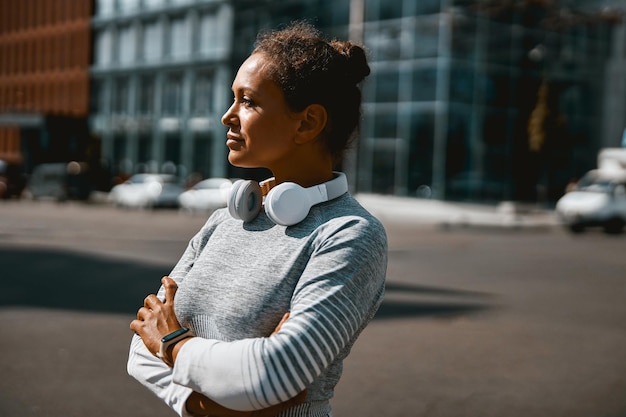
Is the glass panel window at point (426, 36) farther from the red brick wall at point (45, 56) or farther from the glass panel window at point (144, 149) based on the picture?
the red brick wall at point (45, 56)

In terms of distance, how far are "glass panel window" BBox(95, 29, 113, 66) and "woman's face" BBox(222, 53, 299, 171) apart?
2313 inches

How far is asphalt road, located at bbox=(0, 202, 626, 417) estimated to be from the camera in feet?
18.7

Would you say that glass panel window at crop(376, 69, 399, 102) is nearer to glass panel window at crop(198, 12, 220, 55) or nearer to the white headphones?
glass panel window at crop(198, 12, 220, 55)

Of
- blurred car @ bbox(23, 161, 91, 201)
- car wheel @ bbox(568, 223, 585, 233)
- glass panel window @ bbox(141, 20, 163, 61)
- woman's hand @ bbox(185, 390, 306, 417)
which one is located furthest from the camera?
glass panel window @ bbox(141, 20, 163, 61)

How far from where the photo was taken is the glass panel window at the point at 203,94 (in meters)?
50.1

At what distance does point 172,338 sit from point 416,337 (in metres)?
6.44

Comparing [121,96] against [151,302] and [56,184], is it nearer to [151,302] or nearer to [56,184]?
[56,184]

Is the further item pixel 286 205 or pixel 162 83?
pixel 162 83

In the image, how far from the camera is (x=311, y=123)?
1.86m

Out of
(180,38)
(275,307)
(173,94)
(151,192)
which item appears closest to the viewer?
(275,307)

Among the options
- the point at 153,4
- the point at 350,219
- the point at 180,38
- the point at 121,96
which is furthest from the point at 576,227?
the point at 121,96

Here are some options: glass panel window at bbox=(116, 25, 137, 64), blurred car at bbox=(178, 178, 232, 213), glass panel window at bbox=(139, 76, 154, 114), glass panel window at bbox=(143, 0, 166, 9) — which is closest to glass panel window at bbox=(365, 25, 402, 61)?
blurred car at bbox=(178, 178, 232, 213)

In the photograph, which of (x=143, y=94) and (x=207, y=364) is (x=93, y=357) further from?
(x=143, y=94)

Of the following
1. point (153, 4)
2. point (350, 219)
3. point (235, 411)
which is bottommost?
point (235, 411)
